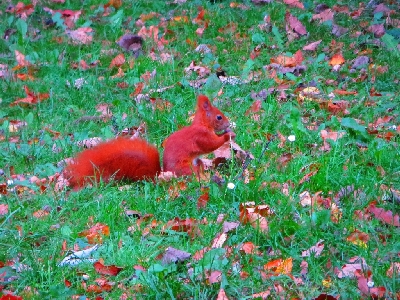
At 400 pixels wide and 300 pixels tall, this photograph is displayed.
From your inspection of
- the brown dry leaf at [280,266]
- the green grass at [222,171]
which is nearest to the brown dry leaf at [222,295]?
the green grass at [222,171]

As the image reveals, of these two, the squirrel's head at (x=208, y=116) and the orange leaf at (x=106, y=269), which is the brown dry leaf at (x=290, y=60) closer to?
the squirrel's head at (x=208, y=116)

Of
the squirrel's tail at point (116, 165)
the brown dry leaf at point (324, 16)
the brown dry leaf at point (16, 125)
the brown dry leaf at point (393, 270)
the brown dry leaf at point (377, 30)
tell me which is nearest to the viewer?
the brown dry leaf at point (393, 270)

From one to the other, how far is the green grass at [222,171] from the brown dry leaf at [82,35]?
0.09m

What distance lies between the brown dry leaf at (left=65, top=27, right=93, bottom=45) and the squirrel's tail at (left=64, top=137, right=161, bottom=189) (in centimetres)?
286

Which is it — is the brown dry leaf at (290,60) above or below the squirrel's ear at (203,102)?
below

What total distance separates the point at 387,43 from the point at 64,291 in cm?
382

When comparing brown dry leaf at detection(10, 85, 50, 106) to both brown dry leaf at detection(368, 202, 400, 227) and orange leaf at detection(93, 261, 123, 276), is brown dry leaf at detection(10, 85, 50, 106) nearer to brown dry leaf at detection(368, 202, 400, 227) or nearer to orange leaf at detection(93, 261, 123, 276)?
orange leaf at detection(93, 261, 123, 276)

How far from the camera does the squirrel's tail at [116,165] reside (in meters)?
4.13

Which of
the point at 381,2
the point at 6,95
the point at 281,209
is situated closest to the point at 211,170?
the point at 281,209

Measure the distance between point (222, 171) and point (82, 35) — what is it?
3.12 meters

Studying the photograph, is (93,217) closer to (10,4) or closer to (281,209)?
(281,209)

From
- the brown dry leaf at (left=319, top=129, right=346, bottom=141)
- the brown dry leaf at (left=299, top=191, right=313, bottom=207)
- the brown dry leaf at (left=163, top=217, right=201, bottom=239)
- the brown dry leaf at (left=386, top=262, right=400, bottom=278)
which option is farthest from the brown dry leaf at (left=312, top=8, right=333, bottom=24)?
the brown dry leaf at (left=386, top=262, right=400, bottom=278)

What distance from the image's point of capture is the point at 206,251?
10.8 feet

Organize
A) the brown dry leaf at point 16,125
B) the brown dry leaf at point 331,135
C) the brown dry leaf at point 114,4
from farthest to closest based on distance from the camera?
the brown dry leaf at point 114,4 → the brown dry leaf at point 16,125 → the brown dry leaf at point 331,135
